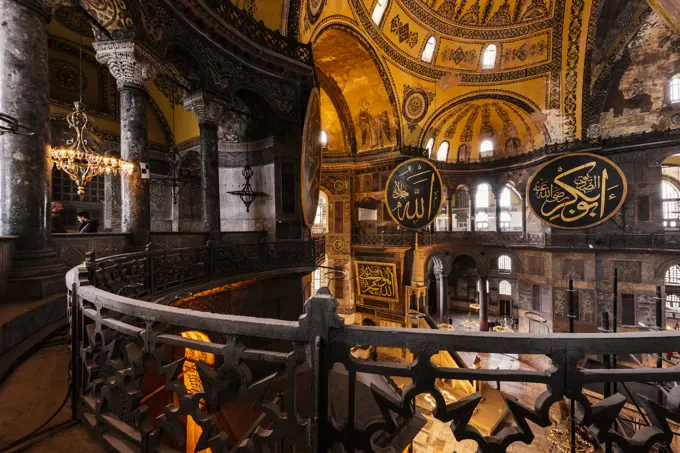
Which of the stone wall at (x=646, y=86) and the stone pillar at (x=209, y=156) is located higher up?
the stone wall at (x=646, y=86)

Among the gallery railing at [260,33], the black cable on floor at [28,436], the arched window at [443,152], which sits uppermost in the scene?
the gallery railing at [260,33]

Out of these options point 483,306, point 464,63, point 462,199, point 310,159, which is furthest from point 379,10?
point 462,199

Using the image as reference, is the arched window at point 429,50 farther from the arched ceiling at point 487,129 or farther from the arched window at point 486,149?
the arched window at point 486,149

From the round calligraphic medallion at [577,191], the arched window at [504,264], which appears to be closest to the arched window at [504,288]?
the arched window at [504,264]

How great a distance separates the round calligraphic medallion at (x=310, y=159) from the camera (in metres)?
6.86

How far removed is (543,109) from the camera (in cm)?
1311

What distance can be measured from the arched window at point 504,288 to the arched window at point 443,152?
406 inches

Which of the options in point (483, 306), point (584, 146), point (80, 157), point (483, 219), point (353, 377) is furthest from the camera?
point (483, 219)

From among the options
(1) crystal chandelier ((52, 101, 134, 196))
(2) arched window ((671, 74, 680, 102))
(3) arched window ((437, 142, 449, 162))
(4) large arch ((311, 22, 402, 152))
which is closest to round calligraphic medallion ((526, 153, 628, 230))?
(4) large arch ((311, 22, 402, 152))

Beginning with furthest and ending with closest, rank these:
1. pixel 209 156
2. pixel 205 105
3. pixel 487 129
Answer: pixel 487 129
pixel 209 156
pixel 205 105

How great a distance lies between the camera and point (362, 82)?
12.9m

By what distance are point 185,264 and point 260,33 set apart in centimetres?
583

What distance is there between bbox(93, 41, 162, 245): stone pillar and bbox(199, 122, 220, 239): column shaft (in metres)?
1.52

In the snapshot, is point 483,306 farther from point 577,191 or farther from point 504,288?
point 577,191
